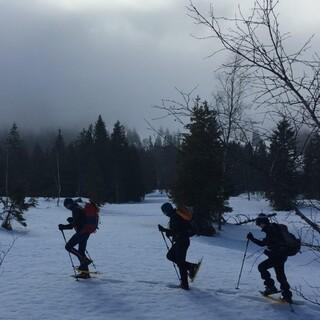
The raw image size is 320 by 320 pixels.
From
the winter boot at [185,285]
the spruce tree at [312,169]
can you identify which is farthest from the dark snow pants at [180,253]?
the spruce tree at [312,169]

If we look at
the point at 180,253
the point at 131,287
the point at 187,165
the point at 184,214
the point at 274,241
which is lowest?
the point at 131,287

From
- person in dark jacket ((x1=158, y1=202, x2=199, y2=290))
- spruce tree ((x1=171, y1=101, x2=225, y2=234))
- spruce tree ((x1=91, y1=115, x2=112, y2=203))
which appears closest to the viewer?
person in dark jacket ((x1=158, y1=202, x2=199, y2=290))

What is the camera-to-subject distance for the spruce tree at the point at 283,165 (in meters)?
4.03

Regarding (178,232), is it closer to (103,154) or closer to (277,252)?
(277,252)

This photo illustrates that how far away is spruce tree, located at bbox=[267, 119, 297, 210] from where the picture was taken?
13.2 ft

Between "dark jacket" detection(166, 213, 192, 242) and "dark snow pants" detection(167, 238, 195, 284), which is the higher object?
"dark jacket" detection(166, 213, 192, 242)

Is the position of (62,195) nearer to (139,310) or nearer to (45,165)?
(45,165)

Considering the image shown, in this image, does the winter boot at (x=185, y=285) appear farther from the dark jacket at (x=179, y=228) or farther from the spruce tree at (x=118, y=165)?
the spruce tree at (x=118, y=165)

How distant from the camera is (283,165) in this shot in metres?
4.10

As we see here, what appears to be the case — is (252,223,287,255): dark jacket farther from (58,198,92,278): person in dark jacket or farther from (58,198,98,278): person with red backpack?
(58,198,92,278): person in dark jacket

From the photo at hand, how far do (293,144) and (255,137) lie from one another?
0.31 metres

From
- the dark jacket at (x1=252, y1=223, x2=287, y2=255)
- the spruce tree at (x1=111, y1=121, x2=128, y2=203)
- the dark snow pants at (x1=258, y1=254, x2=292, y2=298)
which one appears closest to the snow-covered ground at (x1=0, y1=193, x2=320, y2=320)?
the dark snow pants at (x1=258, y1=254, x2=292, y2=298)

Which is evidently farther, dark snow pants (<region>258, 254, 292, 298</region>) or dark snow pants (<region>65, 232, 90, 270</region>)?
dark snow pants (<region>65, 232, 90, 270</region>)

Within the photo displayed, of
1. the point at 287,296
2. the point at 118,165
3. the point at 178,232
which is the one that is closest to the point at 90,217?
the point at 178,232
